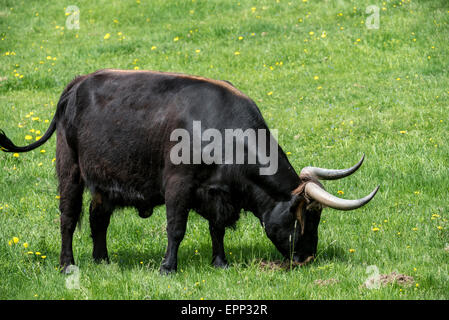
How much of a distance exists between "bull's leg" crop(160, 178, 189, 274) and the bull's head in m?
0.79

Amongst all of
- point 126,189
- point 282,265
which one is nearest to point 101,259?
point 126,189

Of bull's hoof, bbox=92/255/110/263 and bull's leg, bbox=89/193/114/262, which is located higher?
bull's leg, bbox=89/193/114/262

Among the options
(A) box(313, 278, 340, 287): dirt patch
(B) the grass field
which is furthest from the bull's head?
(A) box(313, 278, 340, 287): dirt patch

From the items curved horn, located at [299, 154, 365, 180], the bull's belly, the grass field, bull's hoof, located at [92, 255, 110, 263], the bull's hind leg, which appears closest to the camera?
the grass field

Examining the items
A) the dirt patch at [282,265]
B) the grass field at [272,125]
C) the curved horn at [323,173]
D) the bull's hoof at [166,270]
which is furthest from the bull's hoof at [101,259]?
the curved horn at [323,173]

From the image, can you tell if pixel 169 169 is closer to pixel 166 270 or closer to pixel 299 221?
pixel 166 270

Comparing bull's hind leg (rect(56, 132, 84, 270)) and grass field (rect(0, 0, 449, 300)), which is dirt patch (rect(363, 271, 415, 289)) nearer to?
grass field (rect(0, 0, 449, 300))

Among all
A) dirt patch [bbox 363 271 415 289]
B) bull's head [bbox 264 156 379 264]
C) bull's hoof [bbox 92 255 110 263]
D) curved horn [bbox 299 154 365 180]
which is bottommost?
bull's hoof [bbox 92 255 110 263]

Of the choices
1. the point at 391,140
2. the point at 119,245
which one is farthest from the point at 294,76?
the point at 119,245

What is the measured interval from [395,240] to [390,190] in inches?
55.8

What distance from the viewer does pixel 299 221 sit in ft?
19.9

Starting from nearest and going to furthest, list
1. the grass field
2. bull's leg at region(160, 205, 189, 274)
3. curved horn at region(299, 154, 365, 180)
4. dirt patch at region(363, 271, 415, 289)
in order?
dirt patch at region(363, 271, 415, 289)
the grass field
curved horn at region(299, 154, 365, 180)
bull's leg at region(160, 205, 189, 274)

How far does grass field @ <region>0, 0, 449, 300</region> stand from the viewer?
19.2 feet
